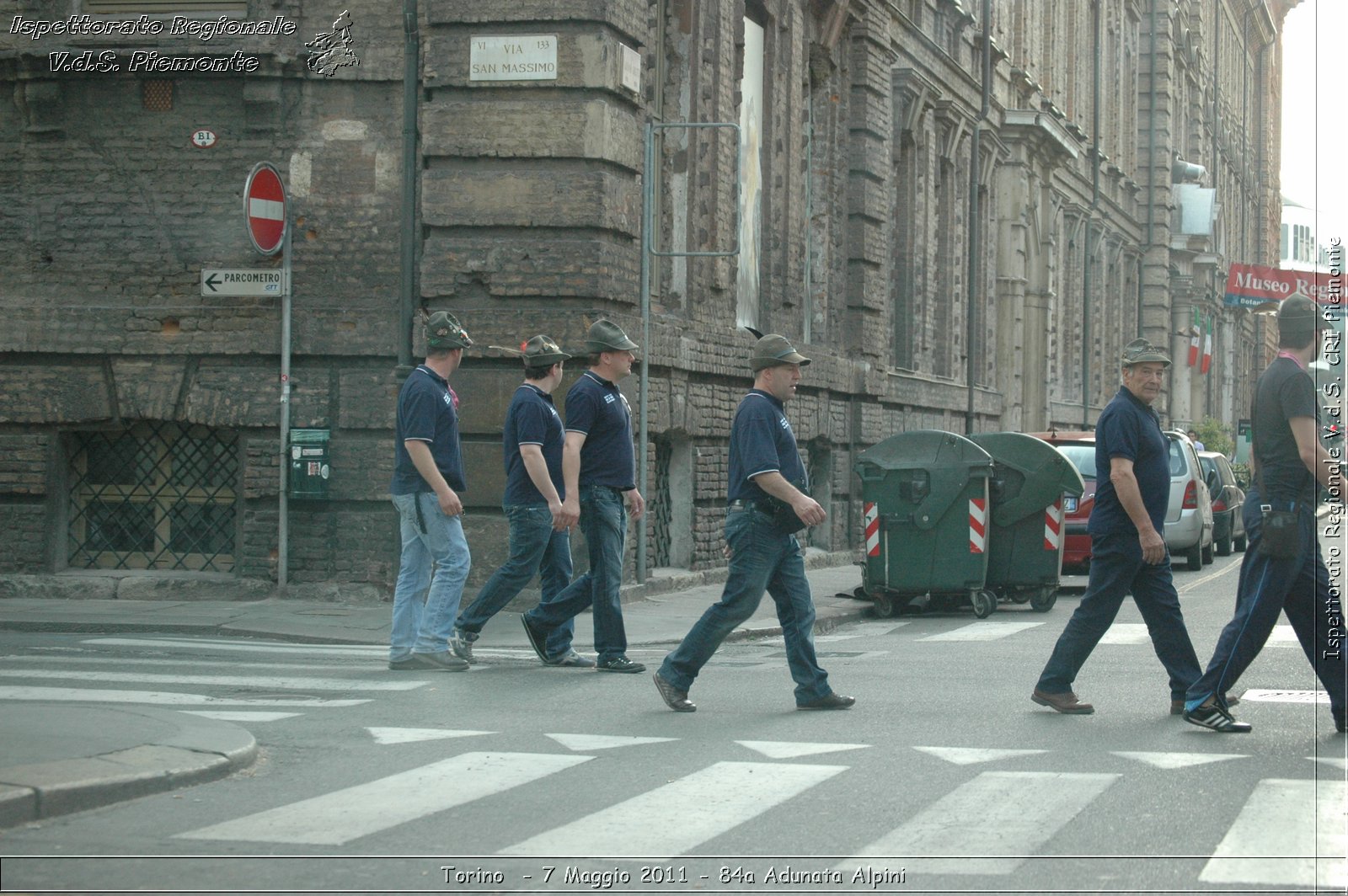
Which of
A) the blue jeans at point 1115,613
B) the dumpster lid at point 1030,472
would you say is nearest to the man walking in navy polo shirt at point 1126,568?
the blue jeans at point 1115,613

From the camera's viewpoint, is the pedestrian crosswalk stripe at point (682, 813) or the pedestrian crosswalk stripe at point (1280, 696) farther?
the pedestrian crosswalk stripe at point (1280, 696)

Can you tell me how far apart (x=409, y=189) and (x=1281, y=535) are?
8.73 meters

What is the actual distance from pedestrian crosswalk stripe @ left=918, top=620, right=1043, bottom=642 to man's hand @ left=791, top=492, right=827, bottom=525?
4.72m

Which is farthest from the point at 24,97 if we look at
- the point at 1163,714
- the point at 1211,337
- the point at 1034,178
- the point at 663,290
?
the point at 1211,337

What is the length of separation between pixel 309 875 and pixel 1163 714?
494 cm

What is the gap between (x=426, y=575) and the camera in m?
10.6

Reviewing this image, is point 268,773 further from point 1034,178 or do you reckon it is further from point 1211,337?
point 1211,337

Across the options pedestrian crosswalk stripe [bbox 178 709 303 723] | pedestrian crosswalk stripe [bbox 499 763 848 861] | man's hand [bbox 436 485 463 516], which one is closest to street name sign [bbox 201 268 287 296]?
man's hand [bbox 436 485 463 516]

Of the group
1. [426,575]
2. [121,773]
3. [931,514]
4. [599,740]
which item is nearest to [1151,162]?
[931,514]

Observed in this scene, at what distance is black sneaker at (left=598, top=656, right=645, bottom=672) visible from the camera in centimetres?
1047

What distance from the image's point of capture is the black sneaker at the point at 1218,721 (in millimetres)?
8172

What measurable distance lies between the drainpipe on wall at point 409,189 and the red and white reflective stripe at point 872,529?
4.11 metres

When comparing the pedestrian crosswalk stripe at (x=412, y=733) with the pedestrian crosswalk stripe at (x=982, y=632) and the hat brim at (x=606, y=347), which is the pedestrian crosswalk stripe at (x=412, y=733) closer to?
the hat brim at (x=606, y=347)

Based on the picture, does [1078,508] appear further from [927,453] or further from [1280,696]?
[1280,696]
